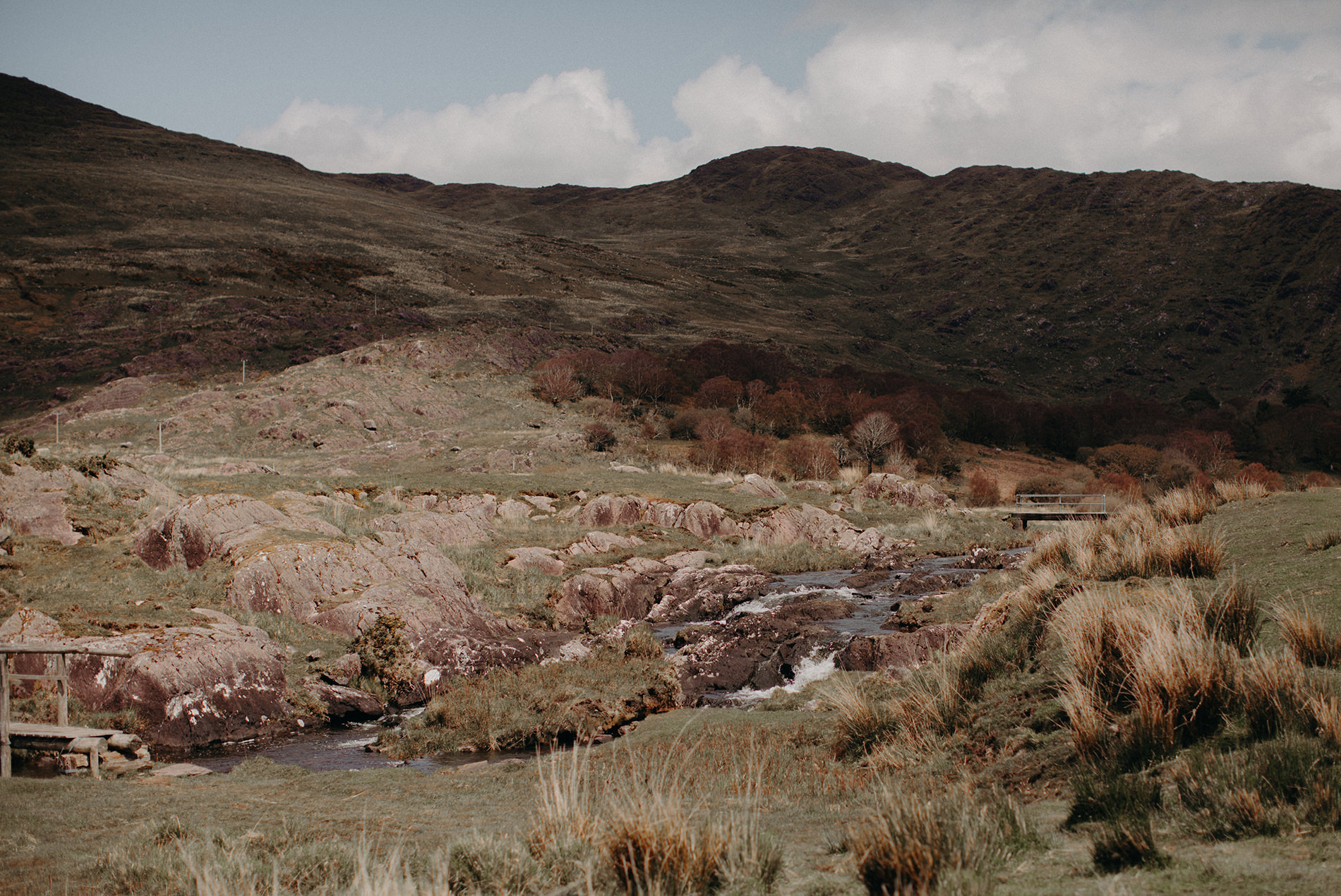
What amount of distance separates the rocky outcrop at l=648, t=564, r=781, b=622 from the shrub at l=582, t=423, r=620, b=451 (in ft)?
68.9

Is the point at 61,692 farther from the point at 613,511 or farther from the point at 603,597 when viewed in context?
the point at 613,511

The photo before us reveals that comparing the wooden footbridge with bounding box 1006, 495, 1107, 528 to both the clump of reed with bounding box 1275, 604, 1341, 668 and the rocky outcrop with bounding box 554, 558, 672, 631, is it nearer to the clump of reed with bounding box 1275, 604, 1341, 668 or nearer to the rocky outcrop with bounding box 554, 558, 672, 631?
the rocky outcrop with bounding box 554, 558, 672, 631

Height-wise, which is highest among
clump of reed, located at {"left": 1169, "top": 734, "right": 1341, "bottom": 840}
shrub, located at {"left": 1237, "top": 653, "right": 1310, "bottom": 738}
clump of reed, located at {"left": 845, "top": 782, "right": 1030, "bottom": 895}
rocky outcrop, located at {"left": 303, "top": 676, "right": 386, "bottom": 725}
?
shrub, located at {"left": 1237, "top": 653, "right": 1310, "bottom": 738}

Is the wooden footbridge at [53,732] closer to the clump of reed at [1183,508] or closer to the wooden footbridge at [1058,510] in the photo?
the clump of reed at [1183,508]

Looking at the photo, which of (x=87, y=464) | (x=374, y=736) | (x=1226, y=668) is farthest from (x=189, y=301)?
(x=1226, y=668)

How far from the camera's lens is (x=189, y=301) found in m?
71.8

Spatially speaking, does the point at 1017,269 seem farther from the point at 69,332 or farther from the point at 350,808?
the point at 350,808

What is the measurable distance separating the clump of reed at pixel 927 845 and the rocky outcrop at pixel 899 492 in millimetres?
38028

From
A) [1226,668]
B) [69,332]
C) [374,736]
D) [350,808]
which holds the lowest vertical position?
[374,736]

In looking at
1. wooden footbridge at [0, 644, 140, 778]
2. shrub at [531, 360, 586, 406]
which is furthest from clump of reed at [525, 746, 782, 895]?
shrub at [531, 360, 586, 406]

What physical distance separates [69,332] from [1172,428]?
9239 centimetres

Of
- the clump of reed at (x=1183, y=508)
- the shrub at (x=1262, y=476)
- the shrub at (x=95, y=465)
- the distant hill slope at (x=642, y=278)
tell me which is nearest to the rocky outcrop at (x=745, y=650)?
the clump of reed at (x=1183, y=508)

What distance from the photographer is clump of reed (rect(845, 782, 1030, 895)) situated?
4.01 metres

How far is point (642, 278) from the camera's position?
400 feet
